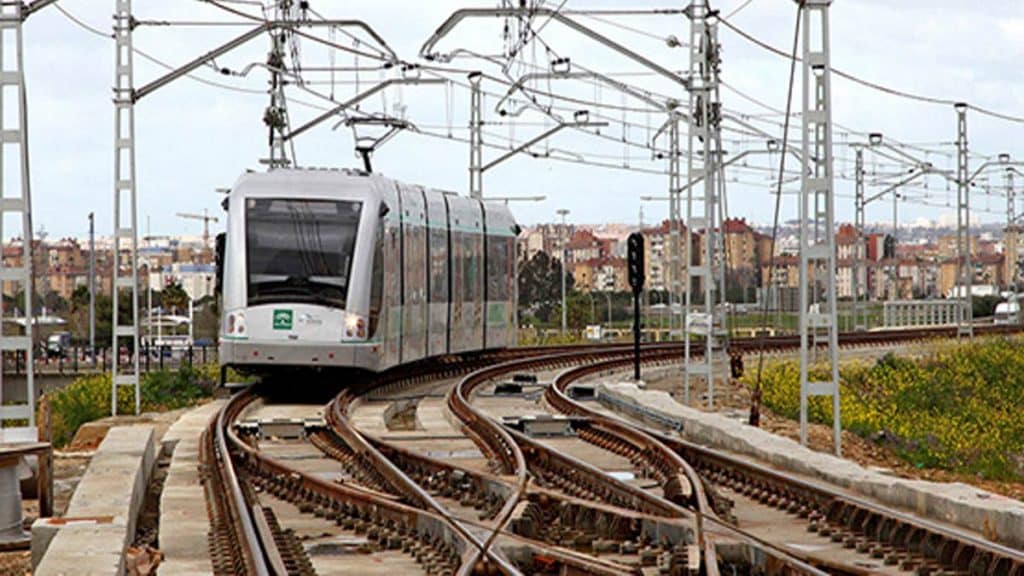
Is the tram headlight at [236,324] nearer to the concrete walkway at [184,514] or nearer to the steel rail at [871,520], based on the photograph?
the concrete walkway at [184,514]

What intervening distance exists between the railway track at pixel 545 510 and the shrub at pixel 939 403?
5961 millimetres

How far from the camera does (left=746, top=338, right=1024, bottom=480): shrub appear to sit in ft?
90.2

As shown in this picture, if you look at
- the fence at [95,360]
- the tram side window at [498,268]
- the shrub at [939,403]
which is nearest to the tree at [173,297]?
the fence at [95,360]

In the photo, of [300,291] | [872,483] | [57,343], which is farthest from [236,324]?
[57,343]

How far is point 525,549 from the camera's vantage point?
12.3 metres

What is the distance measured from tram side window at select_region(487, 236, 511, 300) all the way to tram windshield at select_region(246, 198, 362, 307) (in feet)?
40.7

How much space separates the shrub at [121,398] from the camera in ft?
120

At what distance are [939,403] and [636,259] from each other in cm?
921

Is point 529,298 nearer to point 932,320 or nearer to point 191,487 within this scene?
point 932,320

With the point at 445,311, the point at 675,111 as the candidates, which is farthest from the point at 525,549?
the point at 675,111

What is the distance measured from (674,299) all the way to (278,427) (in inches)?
1273

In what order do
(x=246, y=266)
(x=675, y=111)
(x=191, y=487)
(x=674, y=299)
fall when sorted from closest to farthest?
(x=191, y=487), (x=246, y=266), (x=675, y=111), (x=674, y=299)

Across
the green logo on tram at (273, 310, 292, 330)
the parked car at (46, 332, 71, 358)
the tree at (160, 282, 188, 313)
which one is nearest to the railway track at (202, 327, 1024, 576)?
the green logo on tram at (273, 310, 292, 330)

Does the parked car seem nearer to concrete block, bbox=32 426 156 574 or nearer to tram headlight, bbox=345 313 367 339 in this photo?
tram headlight, bbox=345 313 367 339
